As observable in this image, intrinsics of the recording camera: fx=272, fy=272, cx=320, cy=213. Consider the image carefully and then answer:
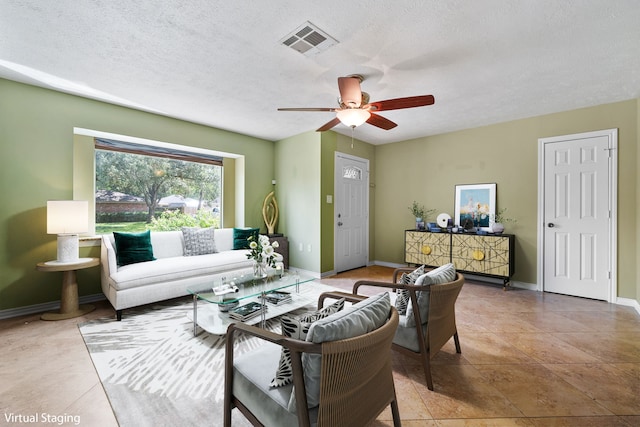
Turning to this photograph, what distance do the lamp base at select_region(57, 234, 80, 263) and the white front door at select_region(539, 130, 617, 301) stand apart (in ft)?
19.6

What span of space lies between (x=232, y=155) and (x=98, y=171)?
194 centimetres

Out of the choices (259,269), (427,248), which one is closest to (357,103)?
(259,269)

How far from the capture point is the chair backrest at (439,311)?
179cm

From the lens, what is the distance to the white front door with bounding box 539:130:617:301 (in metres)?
3.49

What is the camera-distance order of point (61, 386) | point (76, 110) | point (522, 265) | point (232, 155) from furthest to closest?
point (232, 155) → point (522, 265) → point (76, 110) → point (61, 386)

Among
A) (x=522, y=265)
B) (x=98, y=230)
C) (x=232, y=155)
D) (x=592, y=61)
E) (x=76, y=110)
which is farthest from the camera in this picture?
(x=232, y=155)

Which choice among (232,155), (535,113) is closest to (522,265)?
(535,113)

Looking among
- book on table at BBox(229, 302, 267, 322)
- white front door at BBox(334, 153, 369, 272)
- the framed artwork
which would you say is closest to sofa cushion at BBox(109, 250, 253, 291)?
book on table at BBox(229, 302, 267, 322)

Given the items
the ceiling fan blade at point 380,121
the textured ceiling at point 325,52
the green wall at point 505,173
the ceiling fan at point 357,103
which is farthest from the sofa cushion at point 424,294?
the green wall at point 505,173

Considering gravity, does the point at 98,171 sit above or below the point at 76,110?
below

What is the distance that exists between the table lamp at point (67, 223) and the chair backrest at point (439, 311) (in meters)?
3.51

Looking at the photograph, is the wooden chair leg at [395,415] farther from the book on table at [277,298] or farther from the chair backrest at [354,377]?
the book on table at [277,298]

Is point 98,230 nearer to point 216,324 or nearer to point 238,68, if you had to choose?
point 216,324

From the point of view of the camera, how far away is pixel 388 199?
18.4ft
